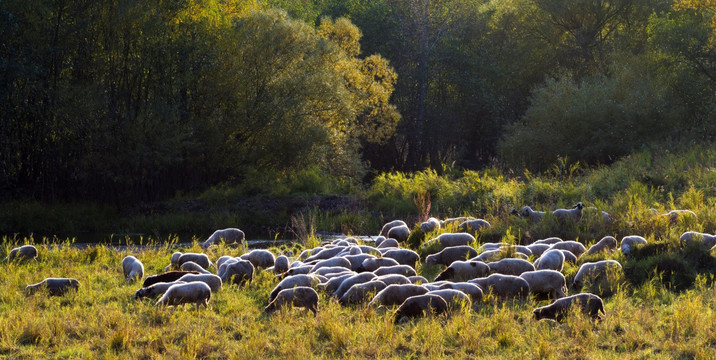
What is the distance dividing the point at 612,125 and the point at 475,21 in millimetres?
19746

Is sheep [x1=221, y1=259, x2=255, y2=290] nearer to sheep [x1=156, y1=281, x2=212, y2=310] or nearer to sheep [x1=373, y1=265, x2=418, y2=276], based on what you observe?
sheep [x1=156, y1=281, x2=212, y2=310]

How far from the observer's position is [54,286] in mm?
10391

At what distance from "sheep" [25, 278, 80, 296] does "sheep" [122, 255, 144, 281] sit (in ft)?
3.58

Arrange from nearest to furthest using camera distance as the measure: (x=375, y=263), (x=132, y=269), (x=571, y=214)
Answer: (x=375, y=263) → (x=132, y=269) → (x=571, y=214)

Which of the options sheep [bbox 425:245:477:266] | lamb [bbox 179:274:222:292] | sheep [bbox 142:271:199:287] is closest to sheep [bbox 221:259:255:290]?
lamb [bbox 179:274:222:292]

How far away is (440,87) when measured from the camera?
51.2m

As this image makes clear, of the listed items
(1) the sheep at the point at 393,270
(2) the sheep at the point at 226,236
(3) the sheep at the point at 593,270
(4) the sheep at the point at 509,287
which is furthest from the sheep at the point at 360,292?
(2) the sheep at the point at 226,236

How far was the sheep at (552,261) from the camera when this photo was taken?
35.5 ft

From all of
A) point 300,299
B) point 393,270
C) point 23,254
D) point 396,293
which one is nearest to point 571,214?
point 393,270

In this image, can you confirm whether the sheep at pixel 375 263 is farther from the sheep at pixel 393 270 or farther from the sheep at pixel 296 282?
the sheep at pixel 296 282

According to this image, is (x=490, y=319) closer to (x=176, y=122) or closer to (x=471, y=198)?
(x=471, y=198)

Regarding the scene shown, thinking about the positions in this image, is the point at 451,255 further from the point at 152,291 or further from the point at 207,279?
the point at 152,291

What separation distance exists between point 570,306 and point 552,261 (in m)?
2.33

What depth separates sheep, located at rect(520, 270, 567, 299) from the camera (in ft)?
32.0
